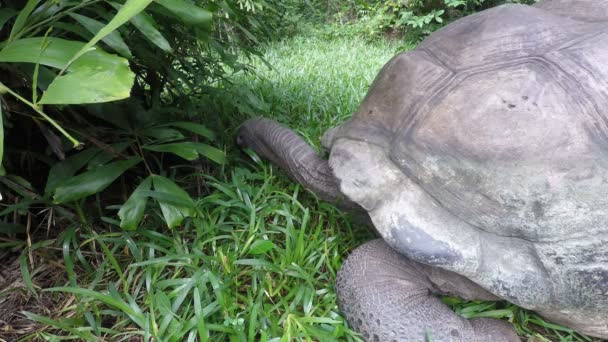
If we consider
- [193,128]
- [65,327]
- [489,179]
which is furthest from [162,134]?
[489,179]

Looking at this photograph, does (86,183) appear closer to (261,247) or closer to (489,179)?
(261,247)

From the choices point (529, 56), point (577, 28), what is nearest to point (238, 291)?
point (529, 56)

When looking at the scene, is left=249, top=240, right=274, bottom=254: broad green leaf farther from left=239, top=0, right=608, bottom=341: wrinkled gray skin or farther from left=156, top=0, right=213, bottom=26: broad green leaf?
left=156, top=0, right=213, bottom=26: broad green leaf

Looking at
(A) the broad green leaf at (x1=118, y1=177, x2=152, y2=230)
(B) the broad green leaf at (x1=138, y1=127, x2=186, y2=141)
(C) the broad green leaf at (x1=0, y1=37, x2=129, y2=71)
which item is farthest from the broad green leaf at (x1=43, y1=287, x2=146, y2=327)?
(C) the broad green leaf at (x1=0, y1=37, x2=129, y2=71)

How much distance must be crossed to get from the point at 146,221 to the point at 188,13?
3.04 ft

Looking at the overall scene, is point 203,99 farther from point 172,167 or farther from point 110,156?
point 110,156

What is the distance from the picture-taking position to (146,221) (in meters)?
1.67

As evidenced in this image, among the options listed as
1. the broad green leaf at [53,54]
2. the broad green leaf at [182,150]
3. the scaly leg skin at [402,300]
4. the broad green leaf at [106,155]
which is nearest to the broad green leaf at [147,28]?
the broad green leaf at [53,54]

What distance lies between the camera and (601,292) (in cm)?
113

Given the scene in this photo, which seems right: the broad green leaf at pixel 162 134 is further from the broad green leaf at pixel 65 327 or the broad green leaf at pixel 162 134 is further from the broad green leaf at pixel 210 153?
the broad green leaf at pixel 65 327

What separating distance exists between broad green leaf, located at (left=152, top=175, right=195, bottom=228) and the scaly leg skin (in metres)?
0.56

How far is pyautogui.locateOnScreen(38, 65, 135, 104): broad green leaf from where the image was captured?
0.61 metres

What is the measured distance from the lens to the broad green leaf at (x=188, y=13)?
1.00 metres

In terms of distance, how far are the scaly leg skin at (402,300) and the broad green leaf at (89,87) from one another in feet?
3.12
